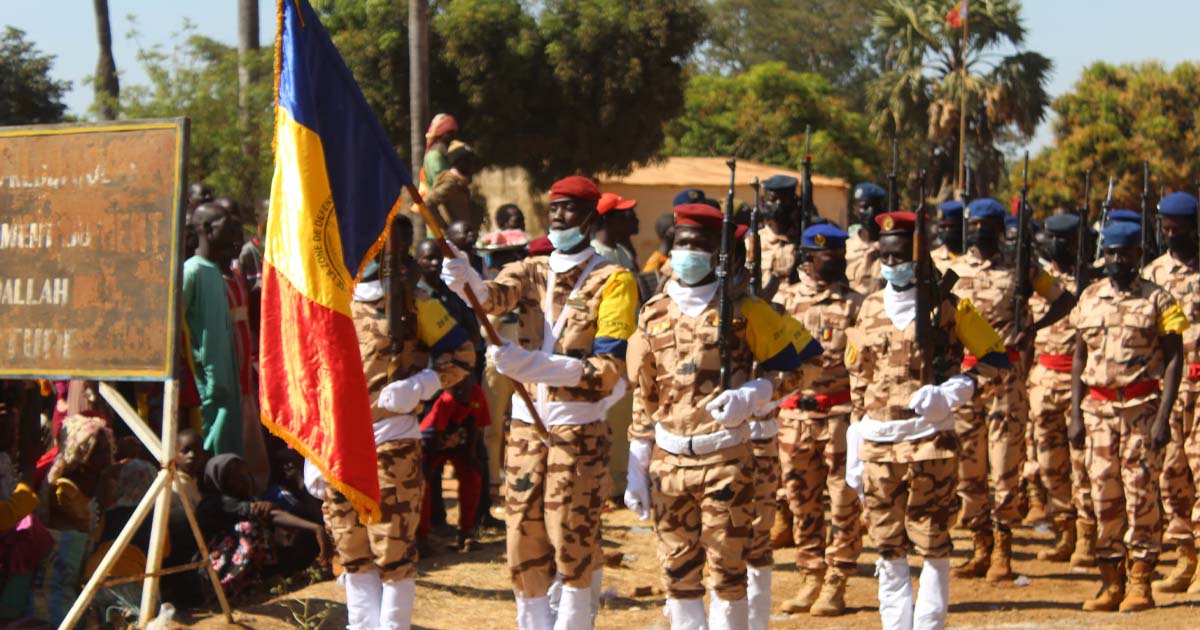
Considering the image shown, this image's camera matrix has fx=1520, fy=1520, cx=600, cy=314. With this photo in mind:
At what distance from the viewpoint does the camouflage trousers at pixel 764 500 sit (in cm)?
809

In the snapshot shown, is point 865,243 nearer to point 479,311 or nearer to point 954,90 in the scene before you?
point 479,311

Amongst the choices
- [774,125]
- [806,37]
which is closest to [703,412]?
[774,125]

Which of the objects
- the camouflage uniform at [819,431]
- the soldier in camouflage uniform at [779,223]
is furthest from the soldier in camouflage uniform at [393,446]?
the soldier in camouflage uniform at [779,223]

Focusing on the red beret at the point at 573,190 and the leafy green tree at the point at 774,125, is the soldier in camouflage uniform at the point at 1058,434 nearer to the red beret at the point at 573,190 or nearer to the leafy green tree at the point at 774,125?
the red beret at the point at 573,190

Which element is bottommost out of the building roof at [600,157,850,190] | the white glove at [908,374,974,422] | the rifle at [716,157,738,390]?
the white glove at [908,374,974,422]

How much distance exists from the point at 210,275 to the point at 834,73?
63.3m

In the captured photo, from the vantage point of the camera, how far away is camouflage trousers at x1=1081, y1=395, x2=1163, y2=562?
9703 mm

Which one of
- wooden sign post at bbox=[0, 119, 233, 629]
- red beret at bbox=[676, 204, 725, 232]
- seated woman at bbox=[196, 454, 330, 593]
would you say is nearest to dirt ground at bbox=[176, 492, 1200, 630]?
seated woman at bbox=[196, 454, 330, 593]

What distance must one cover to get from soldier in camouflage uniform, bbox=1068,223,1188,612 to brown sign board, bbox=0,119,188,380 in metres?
5.84

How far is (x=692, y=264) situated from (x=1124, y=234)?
385 cm

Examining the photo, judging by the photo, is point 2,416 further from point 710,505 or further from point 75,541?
point 710,505

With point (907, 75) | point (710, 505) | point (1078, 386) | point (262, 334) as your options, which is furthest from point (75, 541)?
point (907, 75)

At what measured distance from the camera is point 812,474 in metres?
9.91

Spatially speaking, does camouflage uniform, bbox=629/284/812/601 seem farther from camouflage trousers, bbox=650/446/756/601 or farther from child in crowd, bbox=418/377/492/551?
child in crowd, bbox=418/377/492/551
